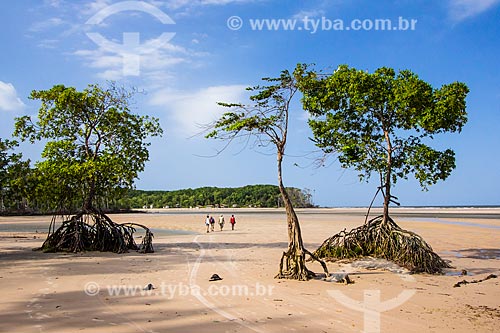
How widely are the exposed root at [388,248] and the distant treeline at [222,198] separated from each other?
103 metres

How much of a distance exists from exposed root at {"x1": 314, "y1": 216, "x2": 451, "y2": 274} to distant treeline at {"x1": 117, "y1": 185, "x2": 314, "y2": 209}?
10329 cm

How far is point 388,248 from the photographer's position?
1412 cm

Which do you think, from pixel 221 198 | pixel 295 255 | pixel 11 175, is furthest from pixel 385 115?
pixel 221 198

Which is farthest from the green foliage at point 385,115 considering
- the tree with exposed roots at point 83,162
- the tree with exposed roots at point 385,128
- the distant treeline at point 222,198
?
the distant treeline at point 222,198

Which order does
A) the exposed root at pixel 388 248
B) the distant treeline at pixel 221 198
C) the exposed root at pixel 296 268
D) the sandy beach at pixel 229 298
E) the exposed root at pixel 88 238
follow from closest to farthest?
1. the sandy beach at pixel 229 298
2. the exposed root at pixel 296 268
3. the exposed root at pixel 388 248
4. the exposed root at pixel 88 238
5. the distant treeline at pixel 221 198

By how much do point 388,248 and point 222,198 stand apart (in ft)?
377

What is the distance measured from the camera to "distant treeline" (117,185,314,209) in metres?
122

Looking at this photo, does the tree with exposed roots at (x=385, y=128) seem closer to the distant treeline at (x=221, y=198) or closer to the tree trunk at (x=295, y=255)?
the tree trunk at (x=295, y=255)

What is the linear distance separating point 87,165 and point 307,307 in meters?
11.3

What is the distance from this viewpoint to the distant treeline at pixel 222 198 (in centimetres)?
12243

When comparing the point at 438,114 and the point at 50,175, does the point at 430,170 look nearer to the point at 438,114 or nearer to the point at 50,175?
the point at 438,114

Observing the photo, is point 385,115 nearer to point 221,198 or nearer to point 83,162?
point 83,162

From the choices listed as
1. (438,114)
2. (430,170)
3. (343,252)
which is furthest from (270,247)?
(438,114)

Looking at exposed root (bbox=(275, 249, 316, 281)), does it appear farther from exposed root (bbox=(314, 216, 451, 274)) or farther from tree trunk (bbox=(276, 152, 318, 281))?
exposed root (bbox=(314, 216, 451, 274))
